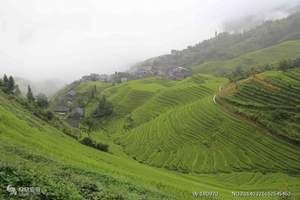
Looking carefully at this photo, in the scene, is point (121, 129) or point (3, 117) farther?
point (121, 129)

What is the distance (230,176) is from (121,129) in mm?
70567

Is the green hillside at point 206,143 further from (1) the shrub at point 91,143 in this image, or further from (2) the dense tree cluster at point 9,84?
(2) the dense tree cluster at point 9,84

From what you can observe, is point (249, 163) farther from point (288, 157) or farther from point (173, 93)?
point (173, 93)

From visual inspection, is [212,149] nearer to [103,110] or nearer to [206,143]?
[206,143]

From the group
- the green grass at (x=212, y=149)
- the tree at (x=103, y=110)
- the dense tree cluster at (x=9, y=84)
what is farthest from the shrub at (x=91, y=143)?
the tree at (x=103, y=110)

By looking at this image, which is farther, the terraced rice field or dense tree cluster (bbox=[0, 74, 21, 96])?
dense tree cluster (bbox=[0, 74, 21, 96])

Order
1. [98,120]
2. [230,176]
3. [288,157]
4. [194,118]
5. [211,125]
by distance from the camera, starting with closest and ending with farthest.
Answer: [230,176], [288,157], [211,125], [194,118], [98,120]

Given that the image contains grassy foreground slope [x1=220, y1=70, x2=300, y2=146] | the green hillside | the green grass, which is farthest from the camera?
grassy foreground slope [x1=220, y1=70, x2=300, y2=146]

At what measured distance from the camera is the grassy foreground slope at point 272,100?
112188 millimetres

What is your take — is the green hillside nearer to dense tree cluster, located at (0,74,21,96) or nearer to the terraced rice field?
the terraced rice field

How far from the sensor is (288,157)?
332ft

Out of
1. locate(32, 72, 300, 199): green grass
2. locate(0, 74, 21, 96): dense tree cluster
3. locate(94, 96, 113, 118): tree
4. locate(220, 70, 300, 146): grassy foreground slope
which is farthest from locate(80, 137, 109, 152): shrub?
locate(94, 96, 113, 118): tree

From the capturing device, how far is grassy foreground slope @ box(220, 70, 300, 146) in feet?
368

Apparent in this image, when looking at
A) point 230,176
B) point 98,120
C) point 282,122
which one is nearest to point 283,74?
point 282,122
